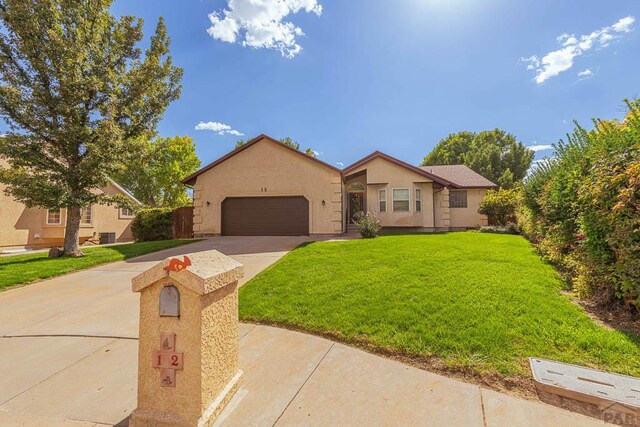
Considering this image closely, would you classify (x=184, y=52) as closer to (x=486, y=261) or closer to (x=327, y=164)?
(x=327, y=164)

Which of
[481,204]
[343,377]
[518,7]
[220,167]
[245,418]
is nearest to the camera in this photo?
[245,418]

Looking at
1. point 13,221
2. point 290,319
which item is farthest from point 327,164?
Answer: point 13,221

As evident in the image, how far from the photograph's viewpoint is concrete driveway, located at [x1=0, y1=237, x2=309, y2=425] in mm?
2841

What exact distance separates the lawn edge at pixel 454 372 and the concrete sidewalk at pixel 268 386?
0.33 feet

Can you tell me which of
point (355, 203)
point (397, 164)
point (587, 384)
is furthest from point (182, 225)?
point (587, 384)

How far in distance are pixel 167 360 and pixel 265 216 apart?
47.5 feet

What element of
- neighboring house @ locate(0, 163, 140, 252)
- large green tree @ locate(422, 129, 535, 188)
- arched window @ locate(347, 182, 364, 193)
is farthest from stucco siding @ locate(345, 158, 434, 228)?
large green tree @ locate(422, 129, 535, 188)

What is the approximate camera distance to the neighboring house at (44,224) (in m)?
16.8

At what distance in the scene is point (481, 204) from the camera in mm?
19359

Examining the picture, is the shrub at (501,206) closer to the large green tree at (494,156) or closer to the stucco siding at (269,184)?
the stucco siding at (269,184)

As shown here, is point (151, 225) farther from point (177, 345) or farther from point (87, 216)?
point (177, 345)

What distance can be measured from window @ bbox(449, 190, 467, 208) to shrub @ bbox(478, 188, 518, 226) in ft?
7.51

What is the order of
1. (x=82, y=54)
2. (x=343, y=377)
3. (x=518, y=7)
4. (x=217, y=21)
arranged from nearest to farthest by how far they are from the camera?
(x=343, y=377)
(x=518, y=7)
(x=82, y=54)
(x=217, y=21)

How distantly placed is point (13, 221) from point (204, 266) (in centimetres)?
2232
